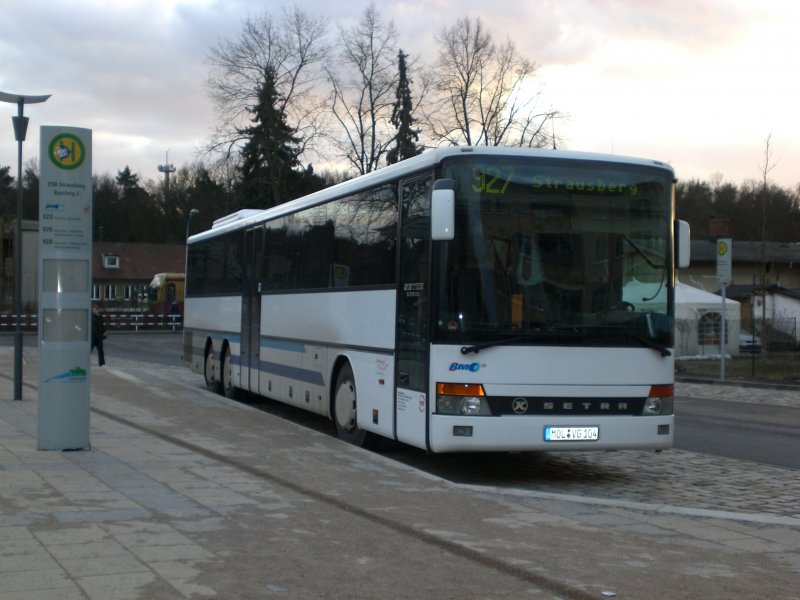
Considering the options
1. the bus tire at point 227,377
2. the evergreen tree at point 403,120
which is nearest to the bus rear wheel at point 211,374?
the bus tire at point 227,377

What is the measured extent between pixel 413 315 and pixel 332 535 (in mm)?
3926

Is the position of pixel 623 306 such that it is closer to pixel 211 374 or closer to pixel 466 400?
pixel 466 400

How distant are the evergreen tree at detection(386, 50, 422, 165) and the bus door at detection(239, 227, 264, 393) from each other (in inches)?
1555

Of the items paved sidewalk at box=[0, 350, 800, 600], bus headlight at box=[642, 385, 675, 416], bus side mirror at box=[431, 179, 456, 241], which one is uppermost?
bus side mirror at box=[431, 179, 456, 241]

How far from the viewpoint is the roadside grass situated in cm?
3058

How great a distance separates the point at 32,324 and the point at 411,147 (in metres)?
23.9

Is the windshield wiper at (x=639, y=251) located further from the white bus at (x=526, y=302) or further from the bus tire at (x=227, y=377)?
the bus tire at (x=227, y=377)

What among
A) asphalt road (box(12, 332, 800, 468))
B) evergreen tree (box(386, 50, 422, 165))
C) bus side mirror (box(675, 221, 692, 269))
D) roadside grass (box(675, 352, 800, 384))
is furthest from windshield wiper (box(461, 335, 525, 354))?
evergreen tree (box(386, 50, 422, 165))

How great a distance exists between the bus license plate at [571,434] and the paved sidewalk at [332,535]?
1.89ft

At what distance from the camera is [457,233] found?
409 inches

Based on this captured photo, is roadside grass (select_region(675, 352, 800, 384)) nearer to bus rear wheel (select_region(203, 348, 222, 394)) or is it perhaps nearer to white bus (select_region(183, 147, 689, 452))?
bus rear wheel (select_region(203, 348, 222, 394))

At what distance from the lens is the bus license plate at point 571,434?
10.5m

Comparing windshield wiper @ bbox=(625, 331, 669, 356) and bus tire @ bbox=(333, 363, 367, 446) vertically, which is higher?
windshield wiper @ bbox=(625, 331, 669, 356)

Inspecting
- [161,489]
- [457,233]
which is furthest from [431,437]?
[161,489]
